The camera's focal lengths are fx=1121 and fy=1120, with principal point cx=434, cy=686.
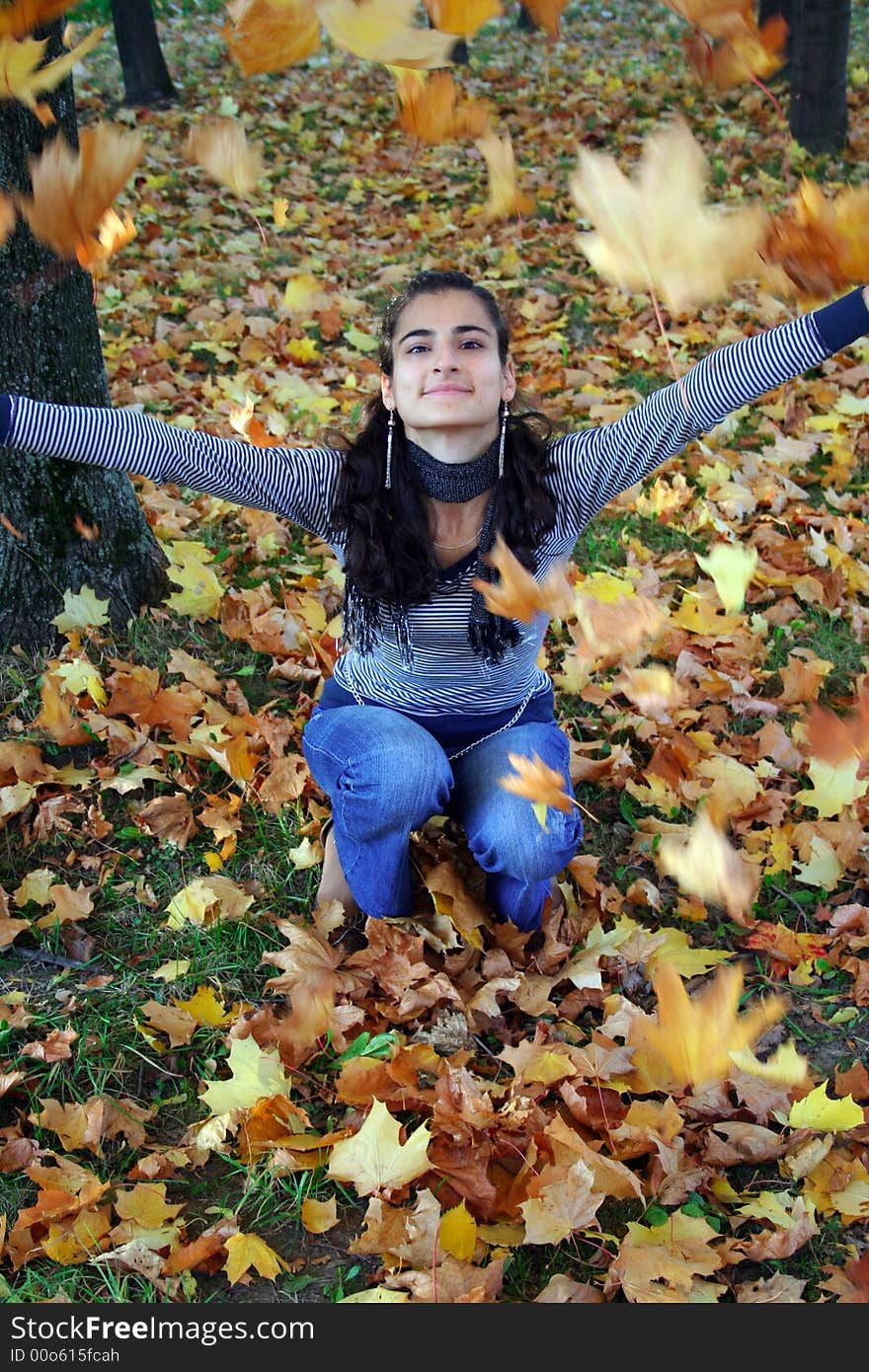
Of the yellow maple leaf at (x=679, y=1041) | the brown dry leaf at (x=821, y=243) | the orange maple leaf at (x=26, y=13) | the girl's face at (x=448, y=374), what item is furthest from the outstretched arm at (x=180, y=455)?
the yellow maple leaf at (x=679, y=1041)

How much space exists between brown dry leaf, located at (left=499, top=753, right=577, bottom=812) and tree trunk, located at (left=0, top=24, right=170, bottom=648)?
4.32 ft

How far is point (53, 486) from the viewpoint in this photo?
287 cm

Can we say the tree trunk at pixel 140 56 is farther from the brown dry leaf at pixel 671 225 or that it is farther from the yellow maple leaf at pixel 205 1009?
the yellow maple leaf at pixel 205 1009

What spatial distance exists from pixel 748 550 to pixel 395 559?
5.39ft

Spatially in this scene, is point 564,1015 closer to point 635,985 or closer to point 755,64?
point 635,985

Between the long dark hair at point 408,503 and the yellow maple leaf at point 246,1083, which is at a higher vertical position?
the long dark hair at point 408,503

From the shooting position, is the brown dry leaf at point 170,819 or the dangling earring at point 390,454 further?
the brown dry leaf at point 170,819

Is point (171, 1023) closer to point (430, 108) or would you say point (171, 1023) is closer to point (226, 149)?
point (430, 108)

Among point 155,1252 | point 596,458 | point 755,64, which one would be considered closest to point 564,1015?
point 155,1252

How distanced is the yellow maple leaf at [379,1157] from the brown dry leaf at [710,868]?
36.8 inches

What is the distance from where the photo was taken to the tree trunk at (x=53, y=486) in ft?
8.93

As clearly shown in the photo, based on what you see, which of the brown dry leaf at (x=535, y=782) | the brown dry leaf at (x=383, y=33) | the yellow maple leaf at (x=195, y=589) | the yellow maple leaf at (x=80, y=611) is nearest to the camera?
the brown dry leaf at (x=383, y=33)

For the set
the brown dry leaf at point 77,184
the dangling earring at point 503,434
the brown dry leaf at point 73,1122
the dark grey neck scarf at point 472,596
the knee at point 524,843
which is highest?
the brown dry leaf at point 77,184

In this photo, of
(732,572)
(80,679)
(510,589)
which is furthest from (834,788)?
(80,679)
